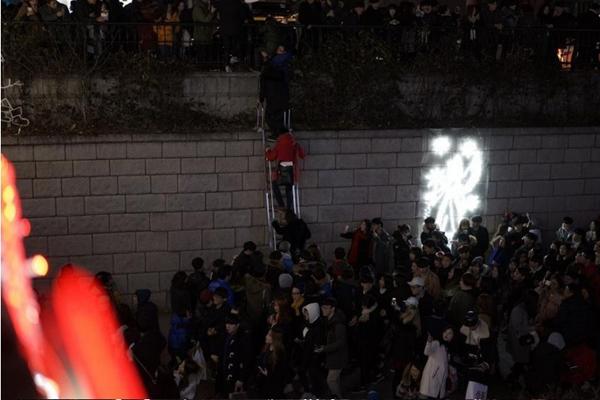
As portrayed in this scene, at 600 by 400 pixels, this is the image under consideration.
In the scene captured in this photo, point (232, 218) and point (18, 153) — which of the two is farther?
point (232, 218)

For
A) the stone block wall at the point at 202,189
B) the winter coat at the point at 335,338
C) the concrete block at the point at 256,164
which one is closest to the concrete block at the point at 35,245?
the stone block wall at the point at 202,189

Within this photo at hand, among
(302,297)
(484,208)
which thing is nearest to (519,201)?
(484,208)

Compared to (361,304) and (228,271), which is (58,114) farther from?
(361,304)

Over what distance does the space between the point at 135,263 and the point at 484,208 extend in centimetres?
715

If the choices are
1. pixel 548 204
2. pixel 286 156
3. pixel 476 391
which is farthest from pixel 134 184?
pixel 548 204

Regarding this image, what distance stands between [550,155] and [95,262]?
9535mm

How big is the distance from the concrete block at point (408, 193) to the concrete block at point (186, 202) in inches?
154

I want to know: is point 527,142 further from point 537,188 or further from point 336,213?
point 336,213

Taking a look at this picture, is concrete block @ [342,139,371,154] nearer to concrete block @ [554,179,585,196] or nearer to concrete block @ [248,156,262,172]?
concrete block @ [248,156,262,172]

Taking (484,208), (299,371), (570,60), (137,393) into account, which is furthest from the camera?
(570,60)

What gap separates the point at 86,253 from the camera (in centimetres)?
1373

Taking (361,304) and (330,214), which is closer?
(361,304)

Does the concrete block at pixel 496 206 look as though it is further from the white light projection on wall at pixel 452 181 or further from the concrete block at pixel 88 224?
the concrete block at pixel 88 224

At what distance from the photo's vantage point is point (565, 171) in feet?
54.4
